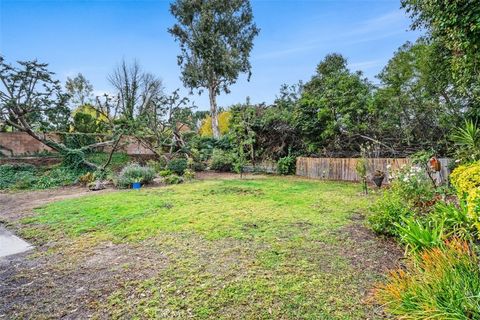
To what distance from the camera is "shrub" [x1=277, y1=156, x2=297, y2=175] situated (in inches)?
427

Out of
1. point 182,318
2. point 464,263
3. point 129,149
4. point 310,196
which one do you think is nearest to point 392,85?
point 310,196

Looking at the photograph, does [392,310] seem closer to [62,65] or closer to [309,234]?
[309,234]

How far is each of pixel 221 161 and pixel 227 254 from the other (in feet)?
31.4

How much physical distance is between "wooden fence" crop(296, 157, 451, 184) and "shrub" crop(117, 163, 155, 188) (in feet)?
19.3

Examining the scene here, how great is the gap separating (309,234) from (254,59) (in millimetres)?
18324

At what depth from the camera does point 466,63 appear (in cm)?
550

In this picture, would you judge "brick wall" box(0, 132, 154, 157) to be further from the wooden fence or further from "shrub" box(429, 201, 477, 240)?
"shrub" box(429, 201, 477, 240)

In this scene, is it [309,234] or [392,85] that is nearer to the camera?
[309,234]

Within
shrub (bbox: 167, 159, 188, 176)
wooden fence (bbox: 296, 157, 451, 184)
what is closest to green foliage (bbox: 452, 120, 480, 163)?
wooden fence (bbox: 296, 157, 451, 184)

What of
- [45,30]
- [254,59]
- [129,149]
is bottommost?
[129,149]

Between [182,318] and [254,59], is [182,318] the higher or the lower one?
the lower one

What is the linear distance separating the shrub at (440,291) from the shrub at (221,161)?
1028 centimetres

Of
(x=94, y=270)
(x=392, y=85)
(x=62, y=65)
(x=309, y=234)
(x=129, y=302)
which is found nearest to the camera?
(x=129, y=302)

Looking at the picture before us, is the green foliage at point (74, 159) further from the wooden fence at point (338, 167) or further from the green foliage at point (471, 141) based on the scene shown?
the green foliage at point (471, 141)
